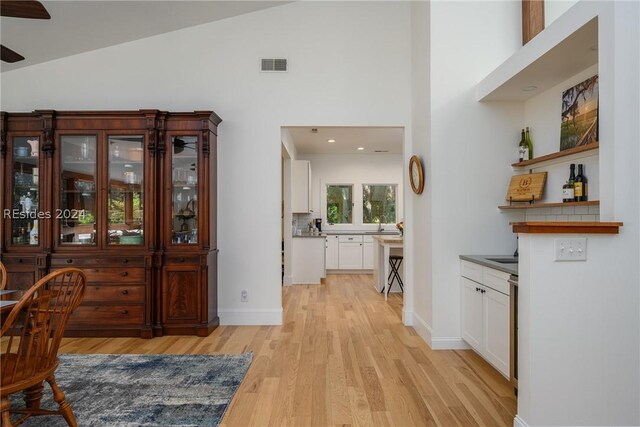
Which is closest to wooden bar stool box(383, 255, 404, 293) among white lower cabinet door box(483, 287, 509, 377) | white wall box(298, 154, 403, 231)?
white wall box(298, 154, 403, 231)

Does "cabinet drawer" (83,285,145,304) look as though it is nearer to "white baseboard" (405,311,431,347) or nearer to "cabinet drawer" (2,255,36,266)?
"cabinet drawer" (2,255,36,266)

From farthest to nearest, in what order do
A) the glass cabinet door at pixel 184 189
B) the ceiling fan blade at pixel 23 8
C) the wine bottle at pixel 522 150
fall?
the glass cabinet door at pixel 184 189, the wine bottle at pixel 522 150, the ceiling fan blade at pixel 23 8

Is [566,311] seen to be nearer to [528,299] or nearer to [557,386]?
[528,299]

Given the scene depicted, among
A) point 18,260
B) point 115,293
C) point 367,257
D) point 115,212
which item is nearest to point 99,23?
point 115,212

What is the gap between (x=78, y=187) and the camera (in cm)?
392

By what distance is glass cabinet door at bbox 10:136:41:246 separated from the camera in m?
3.87

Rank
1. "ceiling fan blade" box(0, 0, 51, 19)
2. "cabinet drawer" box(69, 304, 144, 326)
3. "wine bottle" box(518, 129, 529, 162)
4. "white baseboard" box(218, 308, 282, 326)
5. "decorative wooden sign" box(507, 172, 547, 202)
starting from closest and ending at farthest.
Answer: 1. "ceiling fan blade" box(0, 0, 51, 19)
2. "decorative wooden sign" box(507, 172, 547, 202)
3. "wine bottle" box(518, 129, 529, 162)
4. "cabinet drawer" box(69, 304, 144, 326)
5. "white baseboard" box(218, 308, 282, 326)

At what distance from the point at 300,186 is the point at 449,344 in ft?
Answer: 14.5

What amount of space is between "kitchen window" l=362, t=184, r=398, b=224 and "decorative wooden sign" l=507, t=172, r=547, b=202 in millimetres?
5314

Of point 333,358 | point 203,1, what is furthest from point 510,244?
point 203,1

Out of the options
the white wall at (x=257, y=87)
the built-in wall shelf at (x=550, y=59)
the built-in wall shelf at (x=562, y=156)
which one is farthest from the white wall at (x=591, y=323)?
the white wall at (x=257, y=87)

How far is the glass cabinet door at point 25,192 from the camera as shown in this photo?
3873mm

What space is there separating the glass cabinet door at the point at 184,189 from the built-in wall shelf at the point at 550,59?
9.40ft

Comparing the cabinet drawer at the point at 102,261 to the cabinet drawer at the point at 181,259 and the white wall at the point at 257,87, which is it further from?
the white wall at the point at 257,87
